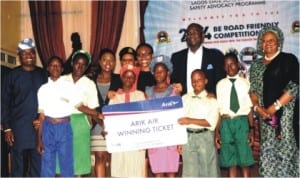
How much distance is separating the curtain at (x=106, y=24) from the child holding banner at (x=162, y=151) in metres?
2.11

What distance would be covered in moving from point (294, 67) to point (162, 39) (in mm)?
2411

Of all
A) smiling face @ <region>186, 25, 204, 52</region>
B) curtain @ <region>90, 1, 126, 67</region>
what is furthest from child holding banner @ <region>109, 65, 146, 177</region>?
curtain @ <region>90, 1, 126, 67</region>

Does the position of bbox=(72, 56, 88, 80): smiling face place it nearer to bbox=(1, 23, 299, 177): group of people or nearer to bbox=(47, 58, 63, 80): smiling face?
bbox=(1, 23, 299, 177): group of people

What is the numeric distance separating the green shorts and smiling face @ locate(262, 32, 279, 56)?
0.71m

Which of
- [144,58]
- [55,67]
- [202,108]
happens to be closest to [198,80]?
[202,108]

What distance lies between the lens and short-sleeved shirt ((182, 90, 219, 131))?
4848mm

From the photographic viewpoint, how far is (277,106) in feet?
15.2

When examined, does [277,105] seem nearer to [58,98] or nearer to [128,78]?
[128,78]

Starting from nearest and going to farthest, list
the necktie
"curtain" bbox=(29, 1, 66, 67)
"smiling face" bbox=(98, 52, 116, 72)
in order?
the necktie, "smiling face" bbox=(98, 52, 116, 72), "curtain" bbox=(29, 1, 66, 67)

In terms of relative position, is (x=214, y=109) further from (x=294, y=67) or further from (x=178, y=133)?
(x=294, y=67)

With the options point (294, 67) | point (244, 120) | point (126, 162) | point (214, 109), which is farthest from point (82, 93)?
point (294, 67)

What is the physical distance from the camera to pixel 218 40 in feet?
21.4

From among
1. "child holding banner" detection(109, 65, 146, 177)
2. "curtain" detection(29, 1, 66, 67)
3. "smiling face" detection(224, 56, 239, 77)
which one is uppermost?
"curtain" detection(29, 1, 66, 67)

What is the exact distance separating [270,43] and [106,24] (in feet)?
9.72
